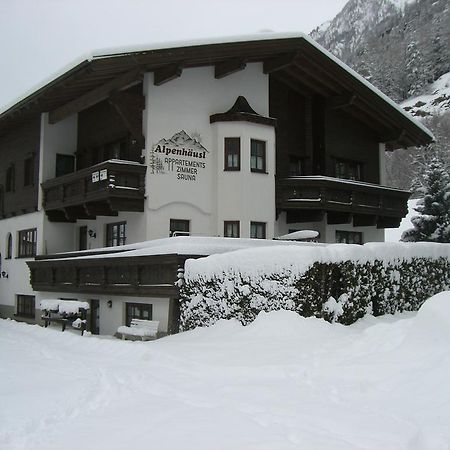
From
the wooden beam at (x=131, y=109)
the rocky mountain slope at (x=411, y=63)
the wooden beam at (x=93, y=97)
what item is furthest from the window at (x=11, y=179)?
the rocky mountain slope at (x=411, y=63)

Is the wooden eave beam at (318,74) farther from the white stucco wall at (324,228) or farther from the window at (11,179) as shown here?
the window at (11,179)

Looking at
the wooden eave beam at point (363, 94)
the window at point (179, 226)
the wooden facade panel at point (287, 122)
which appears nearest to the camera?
the window at point (179, 226)

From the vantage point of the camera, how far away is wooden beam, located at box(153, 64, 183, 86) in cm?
1880

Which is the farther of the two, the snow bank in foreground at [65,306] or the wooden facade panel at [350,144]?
the wooden facade panel at [350,144]

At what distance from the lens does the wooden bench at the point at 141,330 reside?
15.3 metres

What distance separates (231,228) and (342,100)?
7.64m

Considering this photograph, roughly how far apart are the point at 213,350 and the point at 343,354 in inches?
105

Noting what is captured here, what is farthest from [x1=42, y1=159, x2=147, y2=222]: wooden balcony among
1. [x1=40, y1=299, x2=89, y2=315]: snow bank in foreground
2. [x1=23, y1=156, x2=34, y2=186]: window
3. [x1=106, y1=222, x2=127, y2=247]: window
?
[x1=23, y1=156, x2=34, y2=186]: window

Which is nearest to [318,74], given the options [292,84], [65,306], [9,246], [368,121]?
[292,84]

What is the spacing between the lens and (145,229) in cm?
1894

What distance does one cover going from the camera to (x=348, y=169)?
25.2 meters

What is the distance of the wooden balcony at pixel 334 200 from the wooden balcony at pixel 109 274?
6.68m

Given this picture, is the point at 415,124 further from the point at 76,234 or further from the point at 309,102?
the point at 76,234

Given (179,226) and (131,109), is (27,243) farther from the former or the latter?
(131,109)
